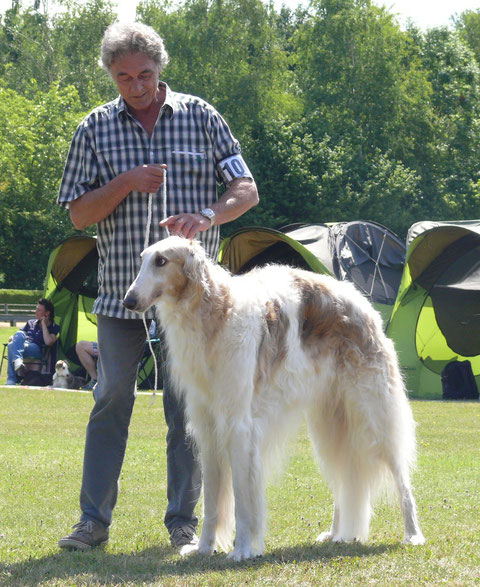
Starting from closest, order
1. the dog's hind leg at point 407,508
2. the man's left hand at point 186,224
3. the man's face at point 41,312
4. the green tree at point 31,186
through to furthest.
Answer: the man's left hand at point 186,224 < the dog's hind leg at point 407,508 < the man's face at point 41,312 < the green tree at point 31,186

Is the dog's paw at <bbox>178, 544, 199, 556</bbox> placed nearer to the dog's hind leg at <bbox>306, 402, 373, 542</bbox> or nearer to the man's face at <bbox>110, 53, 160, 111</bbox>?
the dog's hind leg at <bbox>306, 402, 373, 542</bbox>

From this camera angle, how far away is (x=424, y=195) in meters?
41.1

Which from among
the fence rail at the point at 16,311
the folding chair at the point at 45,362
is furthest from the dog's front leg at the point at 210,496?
the fence rail at the point at 16,311

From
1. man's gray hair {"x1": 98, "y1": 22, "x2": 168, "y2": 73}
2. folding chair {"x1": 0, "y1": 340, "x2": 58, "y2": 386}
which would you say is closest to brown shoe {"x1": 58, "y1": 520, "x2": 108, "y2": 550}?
man's gray hair {"x1": 98, "y1": 22, "x2": 168, "y2": 73}

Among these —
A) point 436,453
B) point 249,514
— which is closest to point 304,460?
point 436,453

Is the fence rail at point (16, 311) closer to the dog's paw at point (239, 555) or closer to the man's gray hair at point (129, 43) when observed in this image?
the man's gray hair at point (129, 43)

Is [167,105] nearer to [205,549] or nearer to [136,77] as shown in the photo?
[136,77]

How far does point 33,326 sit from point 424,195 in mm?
30804

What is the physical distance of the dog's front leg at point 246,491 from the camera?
370cm

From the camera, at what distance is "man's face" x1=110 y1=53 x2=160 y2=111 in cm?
391

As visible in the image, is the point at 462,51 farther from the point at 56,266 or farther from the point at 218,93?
the point at 56,266

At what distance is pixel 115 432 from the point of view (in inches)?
160

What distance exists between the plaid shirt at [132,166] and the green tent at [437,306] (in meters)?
7.36

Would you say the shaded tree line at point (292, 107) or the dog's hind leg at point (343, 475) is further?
the shaded tree line at point (292, 107)
